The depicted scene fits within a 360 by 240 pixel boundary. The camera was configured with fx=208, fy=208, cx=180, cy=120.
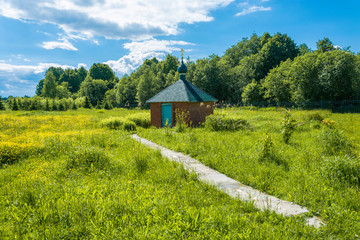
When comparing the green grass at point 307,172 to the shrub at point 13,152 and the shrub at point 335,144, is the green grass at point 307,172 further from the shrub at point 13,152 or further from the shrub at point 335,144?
the shrub at point 13,152

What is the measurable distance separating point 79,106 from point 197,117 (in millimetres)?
47820

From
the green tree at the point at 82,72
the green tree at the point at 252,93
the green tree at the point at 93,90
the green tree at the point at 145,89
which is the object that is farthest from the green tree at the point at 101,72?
the green tree at the point at 252,93

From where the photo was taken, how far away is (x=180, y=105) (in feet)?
50.2

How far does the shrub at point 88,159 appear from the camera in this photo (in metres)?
6.28

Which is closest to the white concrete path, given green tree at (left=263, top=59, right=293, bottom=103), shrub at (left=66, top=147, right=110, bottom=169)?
shrub at (left=66, top=147, right=110, bottom=169)

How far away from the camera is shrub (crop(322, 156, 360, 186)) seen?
15.4 feet

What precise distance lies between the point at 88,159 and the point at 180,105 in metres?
9.60

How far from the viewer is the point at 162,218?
3.41 meters

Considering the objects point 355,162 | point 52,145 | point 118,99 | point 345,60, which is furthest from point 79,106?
point 355,162

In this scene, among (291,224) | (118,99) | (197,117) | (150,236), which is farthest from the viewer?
(118,99)

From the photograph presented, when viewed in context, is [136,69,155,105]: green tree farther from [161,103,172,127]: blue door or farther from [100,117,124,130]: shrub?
[100,117,124,130]: shrub

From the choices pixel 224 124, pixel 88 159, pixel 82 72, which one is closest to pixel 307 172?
pixel 88 159

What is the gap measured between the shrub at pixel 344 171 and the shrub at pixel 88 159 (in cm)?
592

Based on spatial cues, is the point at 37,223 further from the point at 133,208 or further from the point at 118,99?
the point at 118,99
